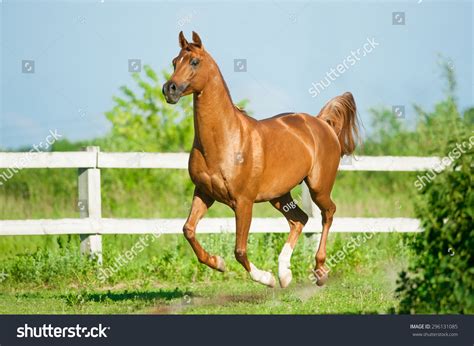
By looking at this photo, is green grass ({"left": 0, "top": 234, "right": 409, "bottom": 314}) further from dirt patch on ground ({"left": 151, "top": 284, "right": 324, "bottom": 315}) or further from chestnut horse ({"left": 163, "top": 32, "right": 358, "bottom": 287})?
chestnut horse ({"left": 163, "top": 32, "right": 358, "bottom": 287})

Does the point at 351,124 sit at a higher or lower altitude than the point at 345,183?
higher

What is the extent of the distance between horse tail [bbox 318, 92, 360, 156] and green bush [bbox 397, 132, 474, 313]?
347 cm

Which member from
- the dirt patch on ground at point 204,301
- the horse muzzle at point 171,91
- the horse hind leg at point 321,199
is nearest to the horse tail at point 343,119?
the horse hind leg at point 321,199

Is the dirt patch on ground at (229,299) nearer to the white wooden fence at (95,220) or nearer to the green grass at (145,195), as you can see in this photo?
the white wooden fence at (95,220)

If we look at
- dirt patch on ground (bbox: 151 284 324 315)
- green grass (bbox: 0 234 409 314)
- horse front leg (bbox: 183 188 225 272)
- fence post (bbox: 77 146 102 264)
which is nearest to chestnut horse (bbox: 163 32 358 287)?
horse front leg (bbox: 183 188 225 272)

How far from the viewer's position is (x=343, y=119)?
360 inches

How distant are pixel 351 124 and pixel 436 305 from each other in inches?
154

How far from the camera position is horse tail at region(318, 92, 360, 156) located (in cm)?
909

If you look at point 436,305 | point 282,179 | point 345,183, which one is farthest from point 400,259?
point 345,183

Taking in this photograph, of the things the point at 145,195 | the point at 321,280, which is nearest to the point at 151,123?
the point at 145,195

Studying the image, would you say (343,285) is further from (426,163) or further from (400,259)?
(426,163)

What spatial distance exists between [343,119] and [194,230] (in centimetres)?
260

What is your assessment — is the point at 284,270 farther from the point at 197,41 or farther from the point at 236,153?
the point at 197,41

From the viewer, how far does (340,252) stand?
33.2 feet
